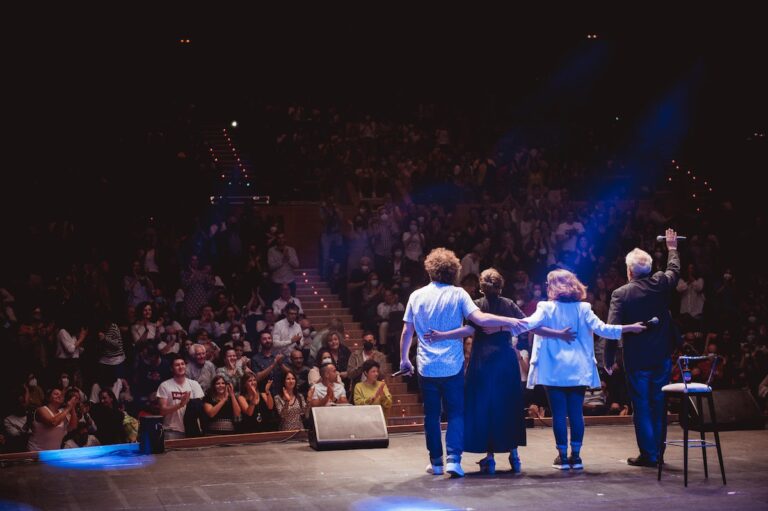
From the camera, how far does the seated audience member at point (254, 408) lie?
9.20 meters

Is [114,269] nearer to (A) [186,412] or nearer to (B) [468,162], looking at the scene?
(A) [186,412]

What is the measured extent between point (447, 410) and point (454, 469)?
1.25 feet

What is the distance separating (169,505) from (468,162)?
45.2 ft

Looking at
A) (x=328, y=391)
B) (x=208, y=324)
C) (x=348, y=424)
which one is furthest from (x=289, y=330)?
(x=348, y=424)

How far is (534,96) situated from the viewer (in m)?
23.2

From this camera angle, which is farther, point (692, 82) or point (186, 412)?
point (692, 82)

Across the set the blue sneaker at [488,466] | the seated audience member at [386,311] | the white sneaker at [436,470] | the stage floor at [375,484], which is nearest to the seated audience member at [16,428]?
the stage floor at [375,484]

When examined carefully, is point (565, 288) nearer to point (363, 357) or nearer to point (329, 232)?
point (363, 357)

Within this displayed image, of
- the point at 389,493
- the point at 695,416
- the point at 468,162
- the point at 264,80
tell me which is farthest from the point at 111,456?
the point at 264,80

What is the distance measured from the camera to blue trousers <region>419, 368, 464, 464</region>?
21.3ft

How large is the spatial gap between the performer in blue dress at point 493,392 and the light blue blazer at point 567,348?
9 centimetres

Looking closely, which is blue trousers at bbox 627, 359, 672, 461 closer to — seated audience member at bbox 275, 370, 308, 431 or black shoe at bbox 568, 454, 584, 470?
black shoe at bbox 568, 454, 584, 470

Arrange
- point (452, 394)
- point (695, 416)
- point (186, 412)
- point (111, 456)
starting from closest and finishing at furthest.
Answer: point (452, 394), point (111, 456), point (695, 416), point (186, 412)

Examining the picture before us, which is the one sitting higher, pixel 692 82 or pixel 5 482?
pixel 692 82
